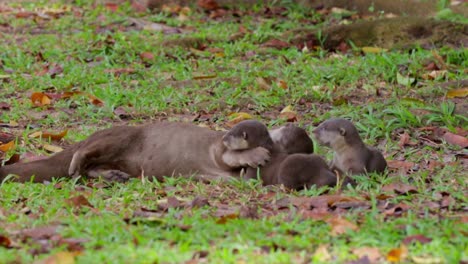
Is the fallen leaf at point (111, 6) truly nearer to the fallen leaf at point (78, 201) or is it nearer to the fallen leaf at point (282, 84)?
the fallen leaf at point (282, 84)

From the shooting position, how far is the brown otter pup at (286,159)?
6723mm

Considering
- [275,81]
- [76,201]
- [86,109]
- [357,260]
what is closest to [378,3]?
[275,81]

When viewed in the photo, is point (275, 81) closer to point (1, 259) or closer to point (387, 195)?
point (387, 195)

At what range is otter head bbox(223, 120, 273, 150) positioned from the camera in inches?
281

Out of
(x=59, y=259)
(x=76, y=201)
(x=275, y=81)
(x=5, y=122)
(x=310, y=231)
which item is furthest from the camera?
(x=275, y=81)

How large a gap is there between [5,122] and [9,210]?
3.08 meters

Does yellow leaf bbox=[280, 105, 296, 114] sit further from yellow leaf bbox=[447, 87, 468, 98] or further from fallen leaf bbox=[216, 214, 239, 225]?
fallen leaf bbox=[216, 214, 239, 225]

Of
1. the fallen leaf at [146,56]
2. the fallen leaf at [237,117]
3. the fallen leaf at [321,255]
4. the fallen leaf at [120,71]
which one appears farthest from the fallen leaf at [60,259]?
the fallen leaf at [146,56]

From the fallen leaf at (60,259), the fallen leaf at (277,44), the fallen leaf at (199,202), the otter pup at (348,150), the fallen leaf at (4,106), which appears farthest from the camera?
the fallen leaf at (277,44)

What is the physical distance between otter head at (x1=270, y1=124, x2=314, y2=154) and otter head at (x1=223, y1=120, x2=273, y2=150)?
82 millimetres

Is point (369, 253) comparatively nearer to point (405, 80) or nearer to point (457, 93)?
point (457, 93)

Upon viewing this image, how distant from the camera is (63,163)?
24.7 ft

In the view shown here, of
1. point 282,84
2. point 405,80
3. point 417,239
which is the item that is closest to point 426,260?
point 417,239

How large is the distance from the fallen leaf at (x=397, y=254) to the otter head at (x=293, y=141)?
7.36ft
